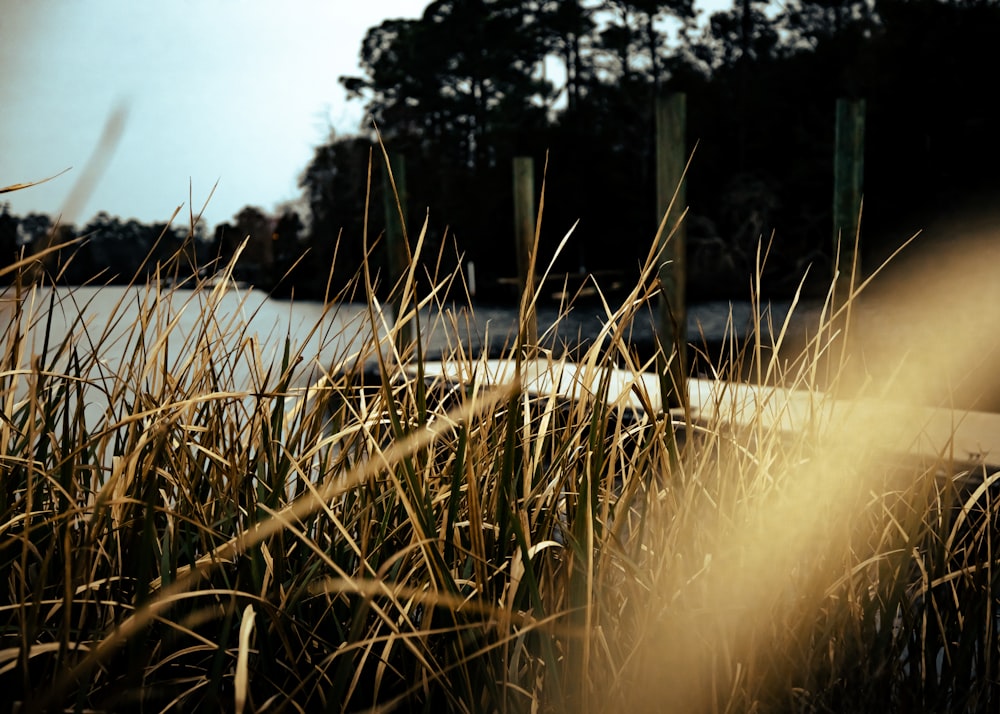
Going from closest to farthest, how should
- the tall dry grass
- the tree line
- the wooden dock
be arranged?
the tall dry grass < the wooden dock < the tree line

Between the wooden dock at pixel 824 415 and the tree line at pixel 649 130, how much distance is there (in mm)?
8954

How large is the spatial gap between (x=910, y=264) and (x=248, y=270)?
20040 mm

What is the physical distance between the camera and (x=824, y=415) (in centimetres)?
233

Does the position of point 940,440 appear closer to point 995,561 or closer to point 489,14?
point 995,561

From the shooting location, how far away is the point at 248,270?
27.1 meters

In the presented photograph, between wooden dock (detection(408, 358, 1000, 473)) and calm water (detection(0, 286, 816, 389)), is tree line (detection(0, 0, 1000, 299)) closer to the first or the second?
calm water (detection(0, 286, 816, 389))

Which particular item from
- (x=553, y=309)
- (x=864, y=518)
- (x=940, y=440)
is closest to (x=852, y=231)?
(x=940, y=440)

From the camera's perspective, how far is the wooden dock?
137cm

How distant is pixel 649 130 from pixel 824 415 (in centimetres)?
1907

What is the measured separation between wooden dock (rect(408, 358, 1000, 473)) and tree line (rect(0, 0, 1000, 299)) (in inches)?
353

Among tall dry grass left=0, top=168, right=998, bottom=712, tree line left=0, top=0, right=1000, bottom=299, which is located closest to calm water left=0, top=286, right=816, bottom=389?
tall dry grass left=0, top=168, right=998, bottom=712

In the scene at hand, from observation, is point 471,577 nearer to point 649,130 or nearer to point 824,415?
point 824,415

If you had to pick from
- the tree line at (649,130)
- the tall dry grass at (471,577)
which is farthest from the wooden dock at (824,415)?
the tree line at (649,130)

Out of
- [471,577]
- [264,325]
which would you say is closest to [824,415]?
[471,577]
